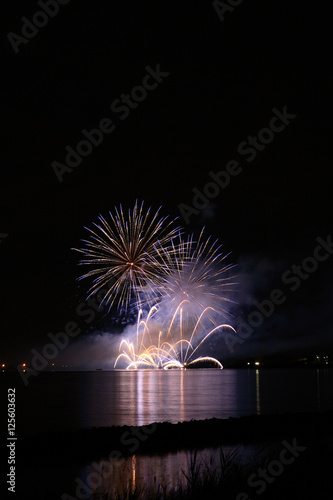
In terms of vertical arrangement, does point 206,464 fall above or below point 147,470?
above

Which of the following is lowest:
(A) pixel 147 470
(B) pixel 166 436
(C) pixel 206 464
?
(A) pixel 147 470

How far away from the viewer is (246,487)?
12.0 metres

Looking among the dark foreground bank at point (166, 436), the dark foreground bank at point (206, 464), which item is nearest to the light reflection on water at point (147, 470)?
the dark foreground bank at point (206, 464)

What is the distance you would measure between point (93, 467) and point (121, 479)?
6.74 ft

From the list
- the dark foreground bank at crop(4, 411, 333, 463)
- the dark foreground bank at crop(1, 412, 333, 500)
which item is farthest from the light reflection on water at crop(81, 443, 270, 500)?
the dark foreground bank at crop(4, 411, 333, 463)

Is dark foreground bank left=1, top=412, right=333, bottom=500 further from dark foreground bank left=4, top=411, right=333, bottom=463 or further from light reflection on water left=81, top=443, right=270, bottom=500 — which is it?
light reflection on water left=81, top=443, right=270, bottom=500

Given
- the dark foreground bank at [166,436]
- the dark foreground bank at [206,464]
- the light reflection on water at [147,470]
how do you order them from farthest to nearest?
the dark foreground bank at [166,436]
the light reflection on water at [147,470]
the dark foreground bank at [206,464]

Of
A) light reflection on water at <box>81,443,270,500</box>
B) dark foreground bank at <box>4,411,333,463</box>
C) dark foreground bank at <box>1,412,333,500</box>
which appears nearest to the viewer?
dark foreground bank at <box>1,412,333,500</box>

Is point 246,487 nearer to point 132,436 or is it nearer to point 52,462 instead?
point 52,462

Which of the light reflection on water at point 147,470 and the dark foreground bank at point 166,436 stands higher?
the dark foreground bank at point 166,436

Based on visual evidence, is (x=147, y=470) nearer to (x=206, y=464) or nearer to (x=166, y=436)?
(x=166, y=436)

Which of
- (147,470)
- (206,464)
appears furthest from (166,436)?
(206,464)

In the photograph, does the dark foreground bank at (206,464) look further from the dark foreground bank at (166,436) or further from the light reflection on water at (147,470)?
the light reflection on water at (147,470)

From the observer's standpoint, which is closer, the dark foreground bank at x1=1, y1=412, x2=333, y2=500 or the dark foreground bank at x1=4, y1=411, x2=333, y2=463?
the dark foreground bank at x1=1, y1=412, x2=333, y2=500
